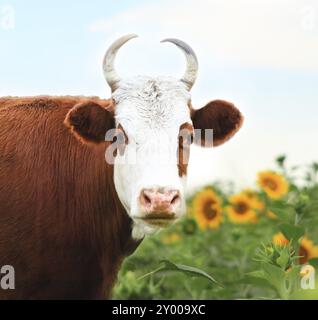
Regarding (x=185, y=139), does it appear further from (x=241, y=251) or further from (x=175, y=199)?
(x=241, y=251)

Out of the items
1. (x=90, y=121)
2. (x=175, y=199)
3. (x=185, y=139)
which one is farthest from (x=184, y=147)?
(x=90, y=121)

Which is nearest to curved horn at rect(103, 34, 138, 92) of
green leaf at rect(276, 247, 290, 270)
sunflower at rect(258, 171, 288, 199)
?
green leaf at rect(276, 247, 290, 270)

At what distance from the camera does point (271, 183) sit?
7180 mm

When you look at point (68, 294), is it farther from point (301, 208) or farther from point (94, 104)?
point (301, 208)

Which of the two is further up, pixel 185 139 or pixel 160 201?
pixel 185 139

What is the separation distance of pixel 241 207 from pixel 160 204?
131 inches

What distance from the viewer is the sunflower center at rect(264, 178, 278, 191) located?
7.14 metres

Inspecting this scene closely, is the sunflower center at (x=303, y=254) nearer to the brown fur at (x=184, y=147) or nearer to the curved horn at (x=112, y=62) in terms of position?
the brown fur at (x=184, y=147)

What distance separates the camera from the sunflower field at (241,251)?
4.51 metres

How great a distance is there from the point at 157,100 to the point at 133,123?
25 centimetres

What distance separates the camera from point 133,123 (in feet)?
16.6

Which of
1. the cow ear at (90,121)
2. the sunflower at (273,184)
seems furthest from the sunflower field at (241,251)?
the cow ear at (90,121)
